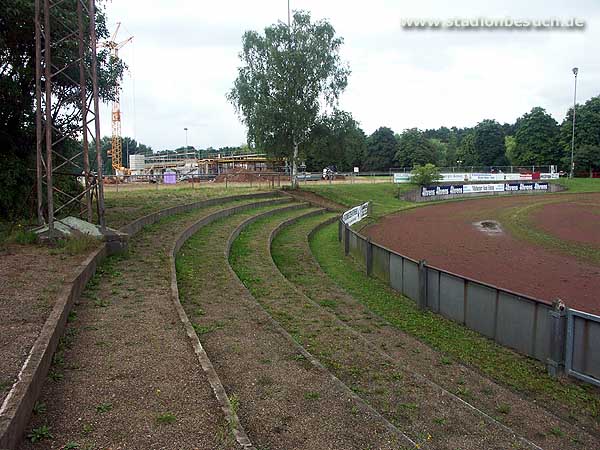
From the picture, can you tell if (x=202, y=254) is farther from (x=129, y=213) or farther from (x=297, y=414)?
(x=297, y=414)

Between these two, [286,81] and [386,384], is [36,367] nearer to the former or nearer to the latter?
[386,384]

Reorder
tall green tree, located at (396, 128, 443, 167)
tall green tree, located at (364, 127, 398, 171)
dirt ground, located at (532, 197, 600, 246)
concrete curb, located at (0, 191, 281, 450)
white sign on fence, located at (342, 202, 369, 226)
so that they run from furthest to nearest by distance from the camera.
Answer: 1. tall green tree, located at (364, 127, 398, 171)
2. tall green tree, located at (396, 128, 443, 167)
3. white sign on fence, located at (342, 202, 369, 226)
4. dirt ground, located at (532, 197, 600, 246)
5. concrete curb, located at (0, 191, 281, 450)

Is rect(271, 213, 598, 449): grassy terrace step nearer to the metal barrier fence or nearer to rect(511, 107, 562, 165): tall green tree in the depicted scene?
the metal barrier fence

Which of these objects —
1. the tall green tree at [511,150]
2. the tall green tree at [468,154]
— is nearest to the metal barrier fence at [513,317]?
the tall green tree at [511,150]

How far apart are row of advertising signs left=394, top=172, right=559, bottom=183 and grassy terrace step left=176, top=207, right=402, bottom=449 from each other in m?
48.5

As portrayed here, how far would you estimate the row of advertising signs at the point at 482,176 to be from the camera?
186ft

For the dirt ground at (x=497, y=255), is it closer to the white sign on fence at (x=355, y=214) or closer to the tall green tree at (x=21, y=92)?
the white sign on fence at (x=355, y=214)

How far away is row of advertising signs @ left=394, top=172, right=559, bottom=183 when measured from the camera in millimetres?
56688

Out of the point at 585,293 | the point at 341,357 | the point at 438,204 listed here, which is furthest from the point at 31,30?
the point at 438,204

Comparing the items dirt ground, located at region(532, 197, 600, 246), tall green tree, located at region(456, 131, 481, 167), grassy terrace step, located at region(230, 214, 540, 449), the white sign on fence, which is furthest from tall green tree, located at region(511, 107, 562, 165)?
grassy terrace step, located at region(230, 214, 540, 449)

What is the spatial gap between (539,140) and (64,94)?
88275 mm

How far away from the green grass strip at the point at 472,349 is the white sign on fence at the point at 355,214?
37.3 feet

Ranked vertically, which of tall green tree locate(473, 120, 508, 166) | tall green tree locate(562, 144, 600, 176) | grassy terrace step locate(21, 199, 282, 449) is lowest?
grassy terrace step locate(21, 199, 282, 449)

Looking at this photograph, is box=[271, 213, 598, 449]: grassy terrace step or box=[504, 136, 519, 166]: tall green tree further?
box=[504, 136, 519, 166]: tall green tree
